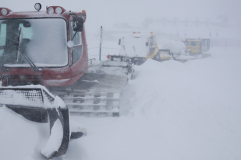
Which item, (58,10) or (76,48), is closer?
(58,10)

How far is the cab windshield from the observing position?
148 inches

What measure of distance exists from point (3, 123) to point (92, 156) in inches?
52.6

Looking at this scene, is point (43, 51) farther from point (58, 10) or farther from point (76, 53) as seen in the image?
point (58, 10)

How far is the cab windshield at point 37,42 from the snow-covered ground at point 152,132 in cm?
133

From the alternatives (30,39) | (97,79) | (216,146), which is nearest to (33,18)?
(30,39)

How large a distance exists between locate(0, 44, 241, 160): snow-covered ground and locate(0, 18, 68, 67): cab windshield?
133 cm

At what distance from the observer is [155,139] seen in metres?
3.44

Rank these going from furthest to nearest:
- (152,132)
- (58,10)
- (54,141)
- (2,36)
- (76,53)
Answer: (76,53)
(2,36)
(58,10)
(152,132)
(54,141)

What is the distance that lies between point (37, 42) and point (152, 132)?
2844 millimetres

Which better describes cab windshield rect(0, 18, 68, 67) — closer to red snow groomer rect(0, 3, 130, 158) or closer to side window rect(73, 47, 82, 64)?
red snow groomer rect(0, 3, 130, 158)

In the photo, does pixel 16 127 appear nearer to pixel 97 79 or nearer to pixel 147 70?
pixel 97 79

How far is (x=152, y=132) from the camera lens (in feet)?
12.0

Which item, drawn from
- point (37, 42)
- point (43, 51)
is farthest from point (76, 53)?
point (37, 42)

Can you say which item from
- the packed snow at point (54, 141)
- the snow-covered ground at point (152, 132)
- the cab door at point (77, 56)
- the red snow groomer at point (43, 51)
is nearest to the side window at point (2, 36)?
the red snow groomer at point (43, 51)
